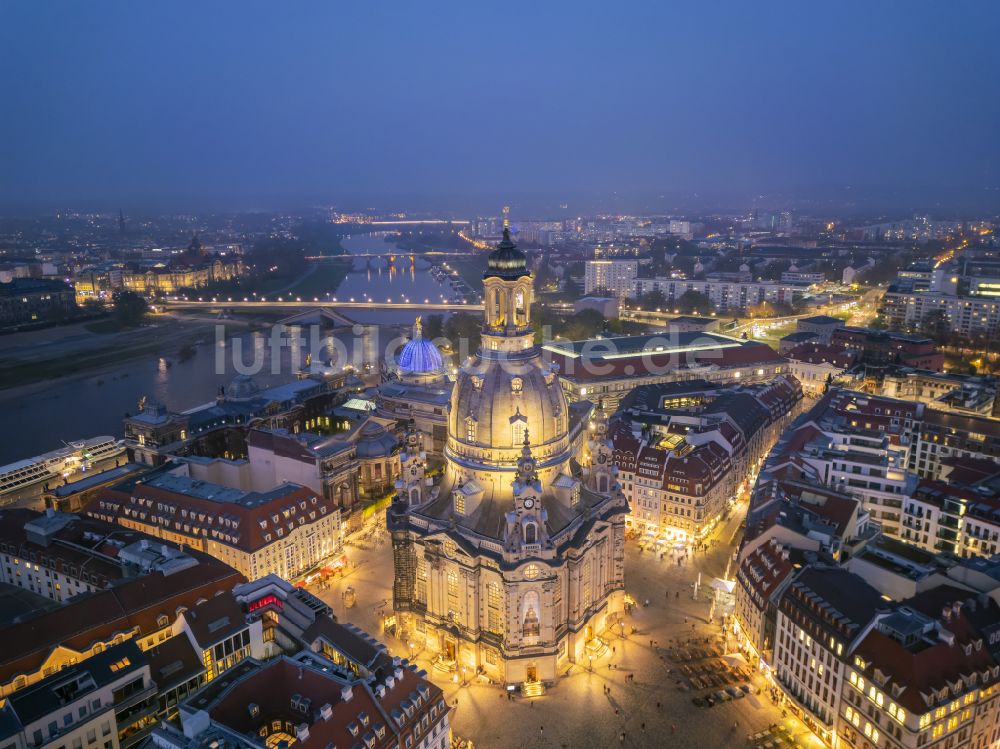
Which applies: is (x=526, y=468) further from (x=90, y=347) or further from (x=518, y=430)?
(x=90, y=347)

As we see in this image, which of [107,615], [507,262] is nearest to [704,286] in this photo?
[507,262]

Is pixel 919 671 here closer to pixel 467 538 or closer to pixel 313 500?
pixel 467 538

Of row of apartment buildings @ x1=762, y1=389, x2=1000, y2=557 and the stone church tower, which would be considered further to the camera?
row of apartment buildings @ x1=762, y1=389, x2=1000, y2=557

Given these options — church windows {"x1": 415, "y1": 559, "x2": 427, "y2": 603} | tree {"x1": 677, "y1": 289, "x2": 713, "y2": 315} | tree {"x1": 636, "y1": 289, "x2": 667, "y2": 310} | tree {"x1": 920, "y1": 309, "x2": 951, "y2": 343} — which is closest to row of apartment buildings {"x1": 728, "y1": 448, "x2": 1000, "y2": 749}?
church windows {"x1": 415, "y1": 559, "x2": 427, "y2": 603}

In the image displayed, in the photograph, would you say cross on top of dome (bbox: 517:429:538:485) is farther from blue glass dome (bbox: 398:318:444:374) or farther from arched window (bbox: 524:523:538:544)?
Result: blue glass dome (bbox: 398:318:444:374)

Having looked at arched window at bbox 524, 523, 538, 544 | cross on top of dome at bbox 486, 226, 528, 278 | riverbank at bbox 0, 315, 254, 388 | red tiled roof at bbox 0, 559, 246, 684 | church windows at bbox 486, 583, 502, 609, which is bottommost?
riverbank at bbox 0, 315, 254, 388

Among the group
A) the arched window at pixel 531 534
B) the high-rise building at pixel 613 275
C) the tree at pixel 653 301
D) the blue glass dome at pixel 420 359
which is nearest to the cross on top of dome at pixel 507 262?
the arched window at pixel 531 534

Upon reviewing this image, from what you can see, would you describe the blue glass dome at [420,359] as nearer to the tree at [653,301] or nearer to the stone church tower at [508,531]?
the stone church tower at [508,531]
